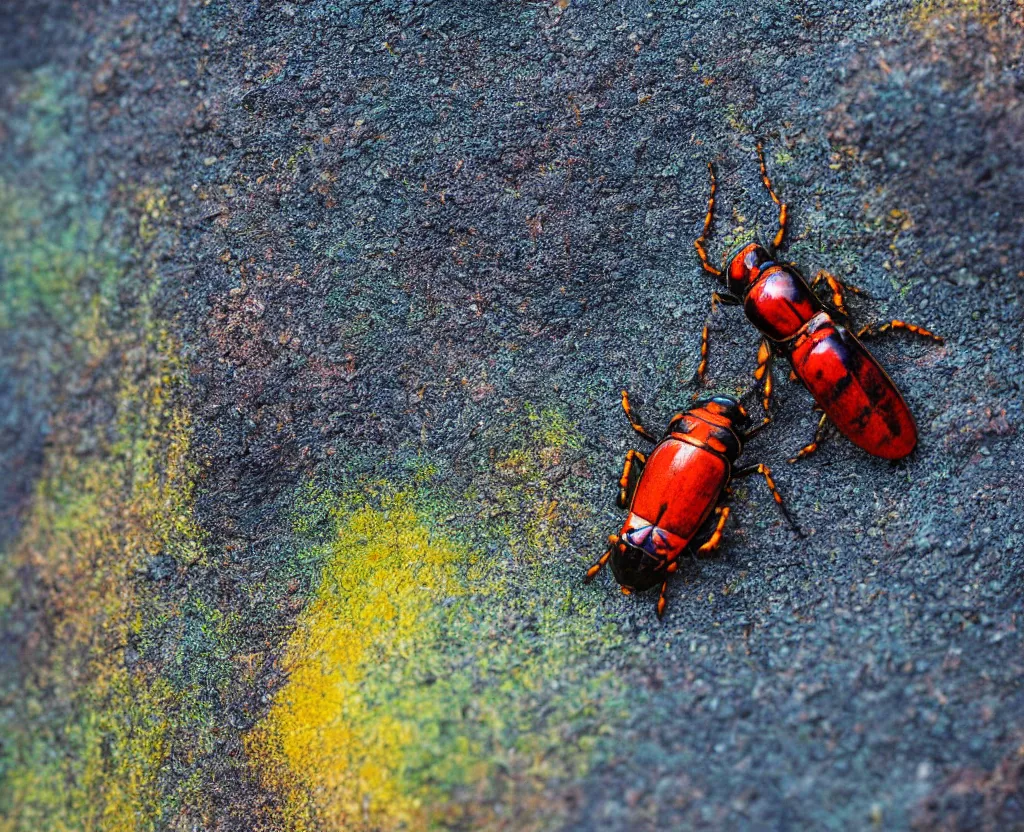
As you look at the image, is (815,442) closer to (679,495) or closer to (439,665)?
(679,495)

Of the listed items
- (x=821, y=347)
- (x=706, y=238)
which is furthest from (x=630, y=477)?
(x=706, y=238)

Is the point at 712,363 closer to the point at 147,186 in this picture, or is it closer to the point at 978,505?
the point at 978,505

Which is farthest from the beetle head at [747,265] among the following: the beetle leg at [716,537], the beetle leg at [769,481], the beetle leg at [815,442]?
the beetle leg at [716,537]

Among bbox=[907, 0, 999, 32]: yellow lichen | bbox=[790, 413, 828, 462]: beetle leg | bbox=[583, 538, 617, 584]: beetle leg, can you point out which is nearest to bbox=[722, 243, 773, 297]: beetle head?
bbox=[790, 413, 828, 462]: beetle leg

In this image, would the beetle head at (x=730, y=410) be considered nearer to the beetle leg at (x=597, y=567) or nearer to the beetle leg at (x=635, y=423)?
the beetle leg at (x=635, y=423)

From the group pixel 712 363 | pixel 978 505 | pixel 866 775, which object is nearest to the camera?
pixel 866 775

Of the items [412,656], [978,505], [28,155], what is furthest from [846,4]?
[28,155]
